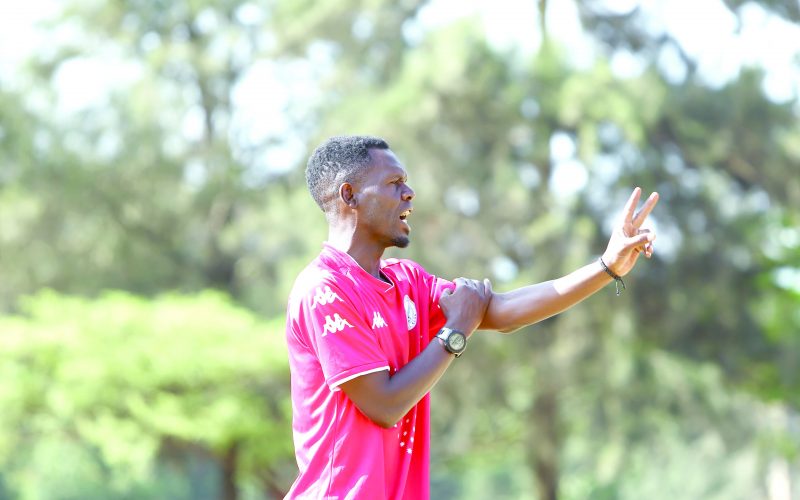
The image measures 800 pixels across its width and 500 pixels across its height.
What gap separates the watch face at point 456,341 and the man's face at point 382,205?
0.85 feet

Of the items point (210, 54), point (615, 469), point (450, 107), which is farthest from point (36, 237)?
point (615, 469)

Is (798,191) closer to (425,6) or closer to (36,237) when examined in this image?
(425,6)

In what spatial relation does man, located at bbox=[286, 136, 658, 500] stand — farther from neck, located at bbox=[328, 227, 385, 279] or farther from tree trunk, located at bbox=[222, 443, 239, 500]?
tree trunk, located at bbox=[222, 443, 239, 500]

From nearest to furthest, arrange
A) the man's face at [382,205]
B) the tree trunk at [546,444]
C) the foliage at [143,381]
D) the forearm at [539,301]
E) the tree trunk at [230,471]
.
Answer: the man's face at [382,205]
the forearm at [539,301]
the foliage at [143,381]
the tree trunk at [230,471]
the tree trunk at [546,444]

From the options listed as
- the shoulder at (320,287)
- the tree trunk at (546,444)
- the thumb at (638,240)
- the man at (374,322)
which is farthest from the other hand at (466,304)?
the tree trunk at (546,444)

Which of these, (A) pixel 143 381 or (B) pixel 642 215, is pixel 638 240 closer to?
(B) pixel 642 215

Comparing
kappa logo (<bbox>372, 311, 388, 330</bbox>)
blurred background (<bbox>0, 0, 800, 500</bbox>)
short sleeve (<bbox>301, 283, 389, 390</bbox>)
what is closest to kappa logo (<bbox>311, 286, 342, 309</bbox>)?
short sleeve (<bbox>301, 283, 389, 390</bbox>)

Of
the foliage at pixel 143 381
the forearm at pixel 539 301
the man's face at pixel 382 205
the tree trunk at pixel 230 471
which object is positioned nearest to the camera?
the man's face at pixel 382 205

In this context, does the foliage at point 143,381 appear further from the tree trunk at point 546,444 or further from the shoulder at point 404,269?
the shoulder at point 404,269

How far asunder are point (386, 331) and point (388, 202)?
12.4 inches

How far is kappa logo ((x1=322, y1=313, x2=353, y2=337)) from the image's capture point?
2797 mm

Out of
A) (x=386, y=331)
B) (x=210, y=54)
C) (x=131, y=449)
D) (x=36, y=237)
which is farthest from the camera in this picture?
(x=210, y=54)

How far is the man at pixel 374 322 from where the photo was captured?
278cm

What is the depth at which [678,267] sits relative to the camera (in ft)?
60.8
